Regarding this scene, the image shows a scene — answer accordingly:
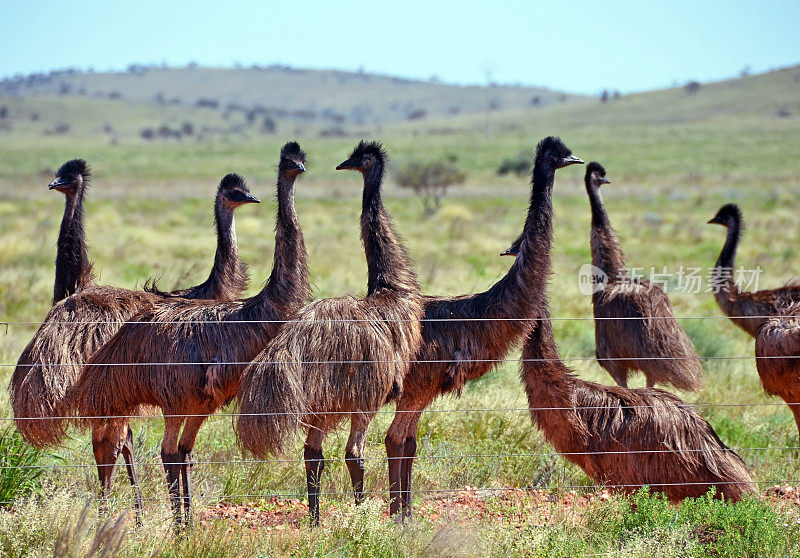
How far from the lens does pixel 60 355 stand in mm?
5367

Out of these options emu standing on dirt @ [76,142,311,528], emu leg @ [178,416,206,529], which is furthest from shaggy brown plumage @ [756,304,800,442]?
emu leg @ [178,416,206,529]

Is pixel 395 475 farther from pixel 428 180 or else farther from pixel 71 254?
pixel 428 180

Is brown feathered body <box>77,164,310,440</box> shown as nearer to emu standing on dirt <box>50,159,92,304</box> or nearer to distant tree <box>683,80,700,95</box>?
emu standing on dirt <box>50,159,92,304</box>

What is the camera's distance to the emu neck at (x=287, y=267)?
5.34 m

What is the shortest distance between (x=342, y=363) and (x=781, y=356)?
3347 mm

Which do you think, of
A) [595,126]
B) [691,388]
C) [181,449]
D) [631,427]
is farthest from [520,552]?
[595,126]

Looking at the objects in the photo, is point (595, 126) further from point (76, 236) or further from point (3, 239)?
point (76, 236)

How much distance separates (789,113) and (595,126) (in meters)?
16.6

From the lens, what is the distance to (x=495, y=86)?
164125mm

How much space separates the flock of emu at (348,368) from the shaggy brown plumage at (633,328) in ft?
4.90

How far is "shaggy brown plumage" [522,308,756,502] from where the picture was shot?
202 inches

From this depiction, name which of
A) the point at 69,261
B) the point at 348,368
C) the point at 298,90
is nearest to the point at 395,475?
the point at 348,368

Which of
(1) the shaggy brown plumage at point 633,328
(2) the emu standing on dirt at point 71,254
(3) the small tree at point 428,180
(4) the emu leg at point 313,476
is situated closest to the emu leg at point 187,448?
(4) the emu leg at point 313,476

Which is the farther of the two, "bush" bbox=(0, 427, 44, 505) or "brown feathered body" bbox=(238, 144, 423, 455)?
"bush" bbox=(0, 427, 44, 505)
